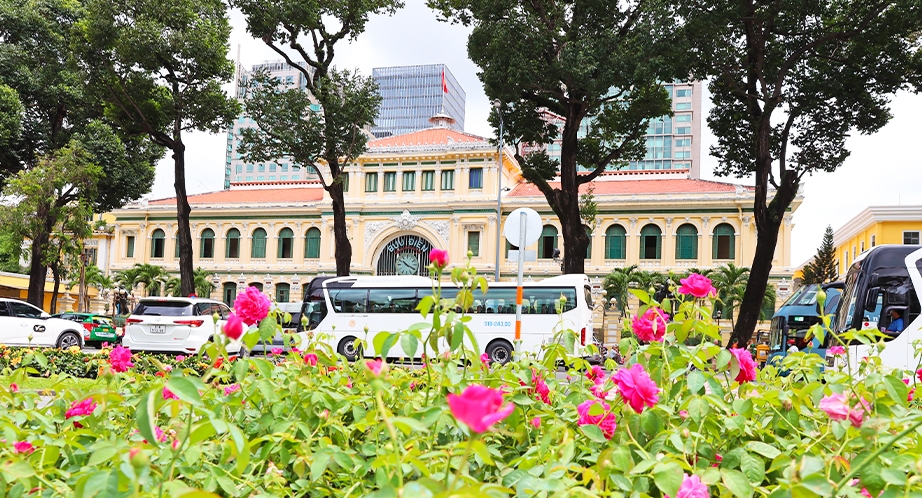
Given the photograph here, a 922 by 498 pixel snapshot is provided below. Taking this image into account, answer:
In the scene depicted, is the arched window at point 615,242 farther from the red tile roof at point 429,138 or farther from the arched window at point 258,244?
the arched window at point 258,244

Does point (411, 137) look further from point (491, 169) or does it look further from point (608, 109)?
point (608, 109)

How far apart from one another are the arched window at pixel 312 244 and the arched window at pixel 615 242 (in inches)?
655

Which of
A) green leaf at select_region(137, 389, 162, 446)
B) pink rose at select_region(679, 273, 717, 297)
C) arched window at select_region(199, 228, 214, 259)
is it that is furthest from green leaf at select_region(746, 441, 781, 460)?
arched window at select_region(199, 228, 214, 259)

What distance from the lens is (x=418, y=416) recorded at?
1.75m

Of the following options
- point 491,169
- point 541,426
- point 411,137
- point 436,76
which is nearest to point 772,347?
point 541,426

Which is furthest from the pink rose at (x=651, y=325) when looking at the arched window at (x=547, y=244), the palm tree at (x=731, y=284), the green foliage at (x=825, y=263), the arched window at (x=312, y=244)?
the green foliage at (x=825, y=263)

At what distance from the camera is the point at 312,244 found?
134 feet

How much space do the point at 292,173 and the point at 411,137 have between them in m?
70.2

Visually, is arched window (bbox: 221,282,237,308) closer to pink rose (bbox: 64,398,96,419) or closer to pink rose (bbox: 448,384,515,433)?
pink rose (bbox: 64,398,96,419)

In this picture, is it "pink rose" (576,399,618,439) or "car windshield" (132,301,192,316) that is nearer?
"pink rose" (576,399,618,439)

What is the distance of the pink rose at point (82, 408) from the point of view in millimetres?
2010

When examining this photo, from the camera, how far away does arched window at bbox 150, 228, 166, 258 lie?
4309cm

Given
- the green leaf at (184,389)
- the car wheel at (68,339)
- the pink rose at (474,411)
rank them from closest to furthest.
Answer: the pink rose at (474,411), the green leaf at (184,389), the car wheel at (68,339)

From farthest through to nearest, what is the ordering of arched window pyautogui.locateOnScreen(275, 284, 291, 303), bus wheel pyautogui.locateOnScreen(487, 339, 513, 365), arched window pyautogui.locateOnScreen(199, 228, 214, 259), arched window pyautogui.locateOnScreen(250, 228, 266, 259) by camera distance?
arched window pyautogui.locateOnScreen(199, 228, 214, 259)
arched window pyautogui.locateOnScreen(250, 228, 266, 259)
arched window pyautogui.locateOnScreen(275, 284, 291, 303)
bus wheel pyautogui.locateOnScreen(487, 339, 513, 365)
